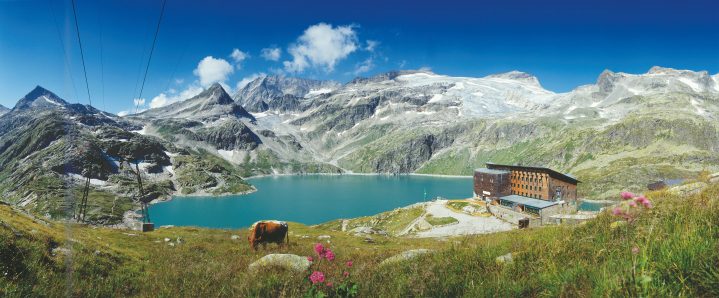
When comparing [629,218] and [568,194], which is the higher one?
[629,218]

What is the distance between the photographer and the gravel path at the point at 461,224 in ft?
242

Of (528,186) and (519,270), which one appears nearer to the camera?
(519,270)

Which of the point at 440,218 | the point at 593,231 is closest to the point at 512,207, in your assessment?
the point at 440,218

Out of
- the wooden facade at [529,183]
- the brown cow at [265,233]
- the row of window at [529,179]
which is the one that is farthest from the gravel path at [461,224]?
the brown cow at [265,233]

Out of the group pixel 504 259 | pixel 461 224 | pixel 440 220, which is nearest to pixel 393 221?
pixel 440 220

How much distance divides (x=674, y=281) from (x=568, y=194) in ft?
461

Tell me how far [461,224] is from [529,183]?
61.3m

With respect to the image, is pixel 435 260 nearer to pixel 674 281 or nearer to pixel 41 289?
pixel 674 281

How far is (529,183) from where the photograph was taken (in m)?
132

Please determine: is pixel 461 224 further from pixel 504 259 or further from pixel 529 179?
pixel 504 259

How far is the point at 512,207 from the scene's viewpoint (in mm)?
107062

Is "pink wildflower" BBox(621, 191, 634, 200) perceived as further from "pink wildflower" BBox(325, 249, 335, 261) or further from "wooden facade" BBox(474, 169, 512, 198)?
"wooden facade" BBox(474, 169, 512, 198)

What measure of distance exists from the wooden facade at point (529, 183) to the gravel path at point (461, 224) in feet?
132

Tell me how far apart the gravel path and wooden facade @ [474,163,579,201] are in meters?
40.3
